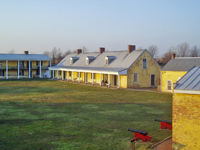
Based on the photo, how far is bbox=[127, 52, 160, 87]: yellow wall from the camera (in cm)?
3231

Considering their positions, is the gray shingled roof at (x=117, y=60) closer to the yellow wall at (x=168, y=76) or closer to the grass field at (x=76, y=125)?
the yellow wall at (x=168, y=76)

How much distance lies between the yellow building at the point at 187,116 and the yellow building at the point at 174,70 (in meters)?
17.8

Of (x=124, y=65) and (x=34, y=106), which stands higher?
(x=124, y=65)

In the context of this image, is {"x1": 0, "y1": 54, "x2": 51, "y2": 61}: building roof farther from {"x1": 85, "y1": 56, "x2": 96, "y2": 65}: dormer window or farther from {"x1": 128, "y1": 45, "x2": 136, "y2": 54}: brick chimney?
{"x1": 128, "y1": 45, "x2": 136, "y2": 54}: brick chimney

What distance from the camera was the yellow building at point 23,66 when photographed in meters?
48.7

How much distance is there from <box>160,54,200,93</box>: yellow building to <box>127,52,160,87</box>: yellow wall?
516 centimetres

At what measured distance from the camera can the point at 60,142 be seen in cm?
1019

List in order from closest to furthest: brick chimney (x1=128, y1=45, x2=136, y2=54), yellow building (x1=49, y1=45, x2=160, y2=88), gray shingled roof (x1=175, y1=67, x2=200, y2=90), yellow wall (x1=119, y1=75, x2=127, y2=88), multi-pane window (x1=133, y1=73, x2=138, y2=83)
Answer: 1. gray shingled roof (x1=175, y1=67, x2=200, y2=90)
2. yellow wall (x1=119, y1=75, x2=127, y2=88)
3. yellow building (x1=49, y1=45, x2=160, y2=88)
4. multi-pane window (x1=133, y1=73, x2=138, y2=83)
5. brick chimney (x1=128, y1=45, x2=136, y2=54)

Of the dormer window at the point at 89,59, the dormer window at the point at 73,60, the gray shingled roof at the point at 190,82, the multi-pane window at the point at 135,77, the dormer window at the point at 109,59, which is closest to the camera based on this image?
the gray shingled roof at the point at 190,82

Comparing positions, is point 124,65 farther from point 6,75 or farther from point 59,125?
point 6,75

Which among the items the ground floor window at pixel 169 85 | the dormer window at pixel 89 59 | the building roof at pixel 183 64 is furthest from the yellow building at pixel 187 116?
the dormer window at pixel 89 59

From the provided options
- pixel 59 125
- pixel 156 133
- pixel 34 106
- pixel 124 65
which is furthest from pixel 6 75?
pixel 156 133

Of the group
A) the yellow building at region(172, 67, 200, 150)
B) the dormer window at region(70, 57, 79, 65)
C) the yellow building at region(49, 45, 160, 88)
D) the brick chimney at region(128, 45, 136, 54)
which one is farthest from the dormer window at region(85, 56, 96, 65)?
the yellow building at region(172, 67, 200, 150)

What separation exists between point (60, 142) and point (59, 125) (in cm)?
267
